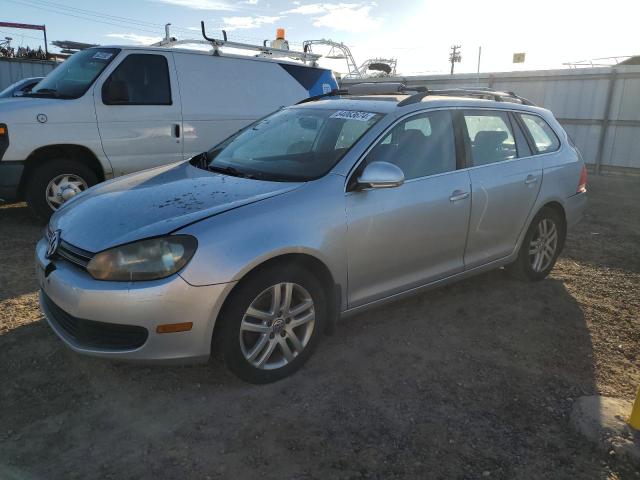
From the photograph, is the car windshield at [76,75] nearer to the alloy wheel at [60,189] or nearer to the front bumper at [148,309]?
the alloy wheel at [60,189]

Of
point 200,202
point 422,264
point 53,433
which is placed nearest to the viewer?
point 53,433

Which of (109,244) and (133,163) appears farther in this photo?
(133,163)

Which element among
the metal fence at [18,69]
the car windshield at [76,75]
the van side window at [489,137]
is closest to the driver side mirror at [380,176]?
the van side window at [489,137]

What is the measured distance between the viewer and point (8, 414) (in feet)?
8.61

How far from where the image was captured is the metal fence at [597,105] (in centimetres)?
1130

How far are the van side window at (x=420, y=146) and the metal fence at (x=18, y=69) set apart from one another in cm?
1649

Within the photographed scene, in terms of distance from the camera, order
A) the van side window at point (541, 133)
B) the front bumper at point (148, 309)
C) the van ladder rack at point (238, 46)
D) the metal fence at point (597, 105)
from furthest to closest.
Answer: the metal fence at point (597, 105) → the van ladder rack at point (238, 46) → the van side window at point (541, 133) → the front bumper at point (148, 309)

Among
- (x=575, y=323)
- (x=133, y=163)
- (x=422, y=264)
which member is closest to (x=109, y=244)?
(x=422, y=264)

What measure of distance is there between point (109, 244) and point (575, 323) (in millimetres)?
3384

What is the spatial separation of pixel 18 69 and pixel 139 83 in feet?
42.4

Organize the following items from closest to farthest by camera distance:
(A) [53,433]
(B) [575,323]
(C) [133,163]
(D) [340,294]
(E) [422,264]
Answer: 1. (A) [53,433]
2. (D) [340,294]
3. (E) [422,264]
4. (B) [575,323]
5. (C) [133,163]

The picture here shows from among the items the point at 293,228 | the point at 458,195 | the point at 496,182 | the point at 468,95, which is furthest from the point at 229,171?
the point at 468,95

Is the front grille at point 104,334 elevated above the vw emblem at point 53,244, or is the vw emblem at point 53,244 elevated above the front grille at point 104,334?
the vw emblem at point 53,244

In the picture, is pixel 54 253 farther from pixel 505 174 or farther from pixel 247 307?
pixel 505 174
